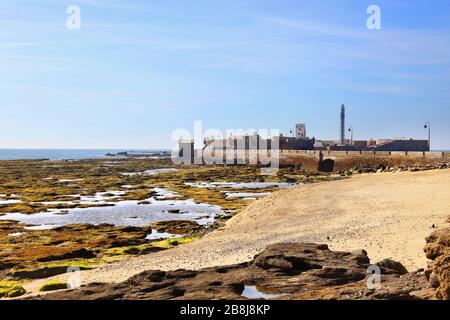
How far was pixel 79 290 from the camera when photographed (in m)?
13.0

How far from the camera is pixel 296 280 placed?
13.0 meters

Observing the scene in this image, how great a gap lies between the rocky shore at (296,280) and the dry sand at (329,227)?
3.37m

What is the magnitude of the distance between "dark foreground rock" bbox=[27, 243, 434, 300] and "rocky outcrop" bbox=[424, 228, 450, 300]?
32 cm

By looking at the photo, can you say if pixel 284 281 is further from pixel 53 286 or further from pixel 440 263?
pixel 53 286

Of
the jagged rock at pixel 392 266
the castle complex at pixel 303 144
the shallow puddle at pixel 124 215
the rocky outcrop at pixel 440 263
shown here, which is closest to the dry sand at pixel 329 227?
the jagged rock at pixel 392 266

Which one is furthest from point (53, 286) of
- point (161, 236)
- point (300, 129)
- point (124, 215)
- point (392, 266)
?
point (300, 129)

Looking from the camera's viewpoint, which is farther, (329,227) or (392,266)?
(329,227)

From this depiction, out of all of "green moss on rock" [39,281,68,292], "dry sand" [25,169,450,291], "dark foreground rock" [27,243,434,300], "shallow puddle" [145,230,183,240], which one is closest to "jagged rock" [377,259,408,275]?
"dark foreground rock" [27,243,434,300]

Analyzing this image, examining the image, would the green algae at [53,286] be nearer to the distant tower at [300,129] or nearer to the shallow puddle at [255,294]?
the shallow puddle at [255,294]

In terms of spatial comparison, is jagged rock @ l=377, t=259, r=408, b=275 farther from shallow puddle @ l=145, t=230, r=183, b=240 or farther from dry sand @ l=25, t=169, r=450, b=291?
shallow puddle @ l=145, t=230, r=183, b=240

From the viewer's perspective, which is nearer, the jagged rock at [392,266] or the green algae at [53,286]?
the jagged rock at [392,266]

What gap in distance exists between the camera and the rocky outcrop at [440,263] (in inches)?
381

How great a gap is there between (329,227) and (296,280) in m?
13.5

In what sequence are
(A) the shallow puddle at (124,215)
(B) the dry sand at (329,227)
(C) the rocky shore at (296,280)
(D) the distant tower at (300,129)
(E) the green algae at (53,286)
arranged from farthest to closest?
(D) the distant tower at (300,129) < (A) the shallow puddle at (124,215) < (B) the dry sand at (329,227) < (E) the green algae at (53,286) < (C) the rocky shore at (296,280)
